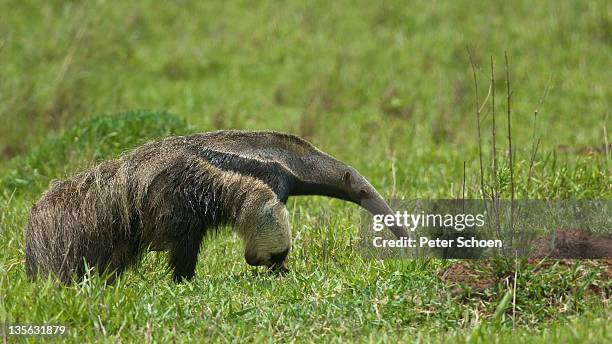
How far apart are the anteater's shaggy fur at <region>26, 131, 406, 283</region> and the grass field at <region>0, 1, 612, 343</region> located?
211 mm

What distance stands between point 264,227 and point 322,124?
6.84 m

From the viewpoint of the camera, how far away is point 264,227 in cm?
590

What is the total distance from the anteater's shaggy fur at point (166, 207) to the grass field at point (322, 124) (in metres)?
0.21

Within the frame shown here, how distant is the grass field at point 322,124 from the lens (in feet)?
16.6

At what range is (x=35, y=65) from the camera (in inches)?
546

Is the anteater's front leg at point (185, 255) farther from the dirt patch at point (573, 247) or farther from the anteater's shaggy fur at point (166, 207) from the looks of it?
the dirt patch at point (573, 247)

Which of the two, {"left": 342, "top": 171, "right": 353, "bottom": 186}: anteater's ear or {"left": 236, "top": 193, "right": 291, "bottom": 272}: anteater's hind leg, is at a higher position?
{"left": 342, "top": 171, "right": 353, "bottom": 186}: anteater's ear

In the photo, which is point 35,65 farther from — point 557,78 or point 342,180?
point 342,180

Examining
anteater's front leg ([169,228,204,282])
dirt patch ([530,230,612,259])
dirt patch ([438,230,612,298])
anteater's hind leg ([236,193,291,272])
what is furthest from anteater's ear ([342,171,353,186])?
dirt patch ([530,230,612,259])

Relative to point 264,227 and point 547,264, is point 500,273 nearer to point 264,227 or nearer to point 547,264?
point 547,264

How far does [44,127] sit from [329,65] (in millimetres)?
4250

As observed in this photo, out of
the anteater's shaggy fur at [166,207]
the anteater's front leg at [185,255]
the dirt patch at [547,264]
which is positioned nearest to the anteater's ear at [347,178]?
the anteater's shaggy fur at [166,207]

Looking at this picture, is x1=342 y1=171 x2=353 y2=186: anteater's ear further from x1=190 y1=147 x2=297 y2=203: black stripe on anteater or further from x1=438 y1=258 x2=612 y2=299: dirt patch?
x1=438 y1=258 x2=612 y2=299: dirt patch

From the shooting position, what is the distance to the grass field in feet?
16.6
